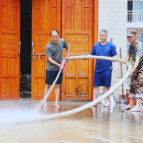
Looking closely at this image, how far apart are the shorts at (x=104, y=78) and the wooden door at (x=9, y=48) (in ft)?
7.99

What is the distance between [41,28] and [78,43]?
3.37 feet

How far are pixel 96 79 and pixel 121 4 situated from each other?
8.04ft

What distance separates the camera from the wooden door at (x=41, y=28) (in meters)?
8.91

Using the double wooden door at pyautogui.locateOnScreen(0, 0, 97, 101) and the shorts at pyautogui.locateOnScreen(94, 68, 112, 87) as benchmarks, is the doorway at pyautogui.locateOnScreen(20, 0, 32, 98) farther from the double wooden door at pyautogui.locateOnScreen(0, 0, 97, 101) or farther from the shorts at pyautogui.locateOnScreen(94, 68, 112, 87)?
the shorts at pyautogui.locateOnScreen(94, 68, 112, 87)

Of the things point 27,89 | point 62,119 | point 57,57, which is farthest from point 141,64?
point 27,89

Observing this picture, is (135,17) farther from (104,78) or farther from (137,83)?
(137,83)

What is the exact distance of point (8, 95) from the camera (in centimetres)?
896

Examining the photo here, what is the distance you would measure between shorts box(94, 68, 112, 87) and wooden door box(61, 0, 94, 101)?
139 centimetres

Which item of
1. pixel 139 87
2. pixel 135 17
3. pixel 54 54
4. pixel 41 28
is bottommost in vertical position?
pixel 139 87

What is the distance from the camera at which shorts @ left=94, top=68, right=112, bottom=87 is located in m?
7.50

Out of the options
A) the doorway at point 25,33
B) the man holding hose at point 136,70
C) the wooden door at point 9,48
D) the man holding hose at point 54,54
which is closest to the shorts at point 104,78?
the man holding hose at point 136,70

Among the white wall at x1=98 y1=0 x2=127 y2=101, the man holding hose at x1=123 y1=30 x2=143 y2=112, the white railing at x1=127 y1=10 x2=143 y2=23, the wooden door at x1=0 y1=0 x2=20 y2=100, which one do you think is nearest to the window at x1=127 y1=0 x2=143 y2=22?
the white railing at x1=127 y1=10 x2=143 y2=23

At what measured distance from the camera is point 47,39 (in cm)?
898

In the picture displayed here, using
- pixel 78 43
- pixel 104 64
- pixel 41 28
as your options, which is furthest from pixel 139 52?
pixel 41 28
